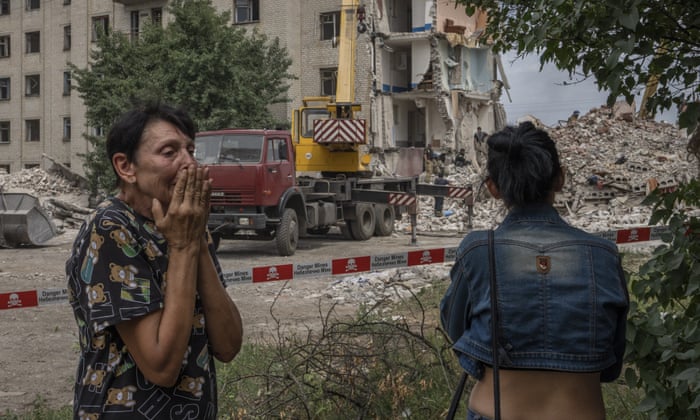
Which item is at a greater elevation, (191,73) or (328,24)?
(328,24)

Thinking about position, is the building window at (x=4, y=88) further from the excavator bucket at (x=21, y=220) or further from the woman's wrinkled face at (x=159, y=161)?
the woman's wrinkled face at (x=159, y=161)

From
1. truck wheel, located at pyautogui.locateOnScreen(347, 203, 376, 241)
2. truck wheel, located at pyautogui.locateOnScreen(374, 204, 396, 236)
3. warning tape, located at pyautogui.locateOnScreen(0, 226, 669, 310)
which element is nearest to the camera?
warning tape, located at pyautogui.locateOnScreen(0, 226, 669, 310)

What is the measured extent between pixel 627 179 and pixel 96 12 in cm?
2878

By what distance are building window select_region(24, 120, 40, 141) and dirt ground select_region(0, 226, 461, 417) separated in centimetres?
2543

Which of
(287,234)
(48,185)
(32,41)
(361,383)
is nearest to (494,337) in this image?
(361,383)

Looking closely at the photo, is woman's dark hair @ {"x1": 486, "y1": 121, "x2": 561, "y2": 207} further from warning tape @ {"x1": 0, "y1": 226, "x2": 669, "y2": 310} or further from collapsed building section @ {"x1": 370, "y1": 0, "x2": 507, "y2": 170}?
collapsed building section @ {"x1": 370, "y1": 0, "x2": 507, "y2": 170}

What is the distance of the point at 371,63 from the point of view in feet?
110

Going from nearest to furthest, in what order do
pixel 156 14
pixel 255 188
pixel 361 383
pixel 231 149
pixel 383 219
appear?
pixel 361 383, pixel 255 188, pixel 231 149, pixel 383 219, pixel 156 14

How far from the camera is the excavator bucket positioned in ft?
59.7

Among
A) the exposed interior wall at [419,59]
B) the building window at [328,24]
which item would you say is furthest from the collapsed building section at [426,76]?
the building window at [328,24]

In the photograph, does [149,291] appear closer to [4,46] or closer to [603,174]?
[603,174]

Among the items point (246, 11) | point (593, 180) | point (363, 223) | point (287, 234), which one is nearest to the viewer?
point (287, 234)

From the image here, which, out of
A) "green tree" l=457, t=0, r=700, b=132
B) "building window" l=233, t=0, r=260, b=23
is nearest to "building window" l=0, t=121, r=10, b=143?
"building window" l=233, t=0, r=260, b=23

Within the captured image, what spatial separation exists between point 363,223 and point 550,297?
17.1 meters
